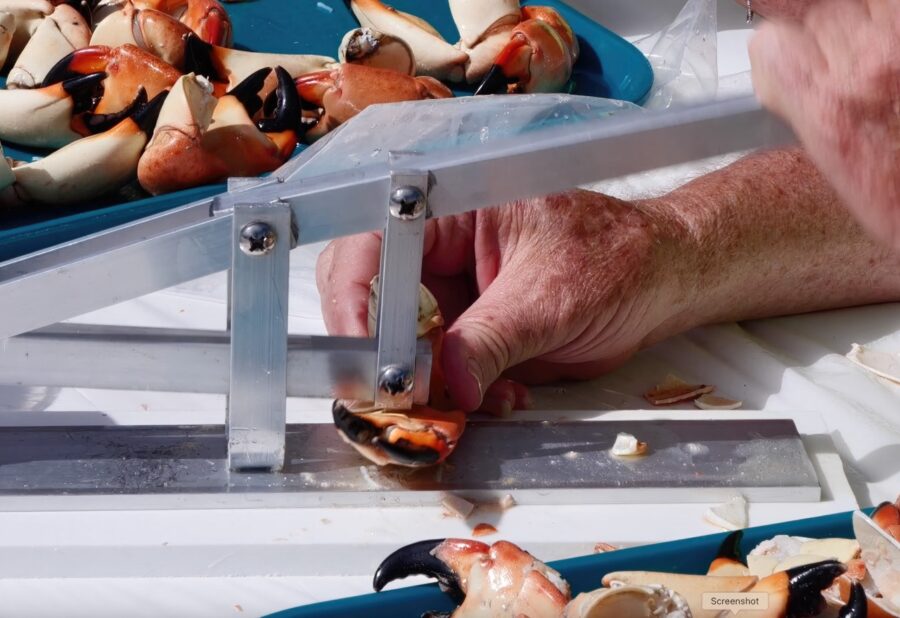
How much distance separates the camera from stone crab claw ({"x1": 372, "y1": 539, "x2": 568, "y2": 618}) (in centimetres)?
57

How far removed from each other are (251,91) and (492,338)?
0.62 m

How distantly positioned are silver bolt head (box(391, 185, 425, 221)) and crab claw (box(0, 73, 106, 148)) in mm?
721

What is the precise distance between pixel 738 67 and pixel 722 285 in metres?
0.74

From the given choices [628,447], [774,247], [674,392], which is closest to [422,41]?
[774,247]

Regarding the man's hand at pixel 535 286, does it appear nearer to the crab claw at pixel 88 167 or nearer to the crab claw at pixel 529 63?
the crab claw at pixel 88 167

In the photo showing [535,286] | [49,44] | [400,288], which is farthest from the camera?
[49,44]

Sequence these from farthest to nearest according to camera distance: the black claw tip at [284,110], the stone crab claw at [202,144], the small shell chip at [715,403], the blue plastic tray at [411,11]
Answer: the blue plastic tray at [411,11] → the black claw tip at [284,110] → the stone crab claw at [202,144] → the small shell chip at [715,403]

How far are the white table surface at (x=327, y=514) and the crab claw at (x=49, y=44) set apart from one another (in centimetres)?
49

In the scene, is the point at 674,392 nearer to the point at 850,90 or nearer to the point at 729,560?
the point at 729,560

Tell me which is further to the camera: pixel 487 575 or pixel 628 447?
pixel 628 447

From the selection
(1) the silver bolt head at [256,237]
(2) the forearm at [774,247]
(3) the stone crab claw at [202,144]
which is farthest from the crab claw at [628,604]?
(3) the stone crab claw at [202,144]

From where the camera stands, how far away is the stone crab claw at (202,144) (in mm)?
1164

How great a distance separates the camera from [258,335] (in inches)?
27.5

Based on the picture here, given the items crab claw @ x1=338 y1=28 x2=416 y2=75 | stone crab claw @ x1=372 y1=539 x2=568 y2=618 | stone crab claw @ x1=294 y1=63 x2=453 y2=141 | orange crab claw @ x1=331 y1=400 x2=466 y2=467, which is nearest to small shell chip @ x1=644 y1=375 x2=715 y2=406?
orange crab claw @ x1=331 y1=400 x2=466 y2=467
